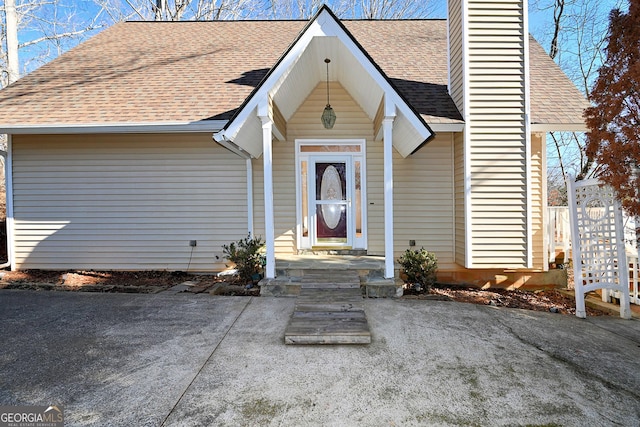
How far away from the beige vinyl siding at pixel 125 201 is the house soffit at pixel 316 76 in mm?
1395

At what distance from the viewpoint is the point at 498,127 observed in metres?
5.72

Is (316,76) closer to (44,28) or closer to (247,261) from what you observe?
(247,261)

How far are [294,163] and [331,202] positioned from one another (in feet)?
3.37

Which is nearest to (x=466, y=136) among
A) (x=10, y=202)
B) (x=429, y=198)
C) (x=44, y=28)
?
(x=429, y=198)

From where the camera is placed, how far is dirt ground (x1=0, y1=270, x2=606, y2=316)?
5109 millimetres

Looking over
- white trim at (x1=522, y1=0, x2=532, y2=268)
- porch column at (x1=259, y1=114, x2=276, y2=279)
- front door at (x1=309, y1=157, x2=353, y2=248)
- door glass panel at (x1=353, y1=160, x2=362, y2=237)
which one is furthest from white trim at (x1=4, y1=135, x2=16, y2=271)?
white trim at (x1=522, y1=0, x2=532, y2=268)

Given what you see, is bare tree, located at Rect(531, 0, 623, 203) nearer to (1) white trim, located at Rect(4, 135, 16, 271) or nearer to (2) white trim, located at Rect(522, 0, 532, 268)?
(2) white trim, located at Rect(522, 0, 532, 268)

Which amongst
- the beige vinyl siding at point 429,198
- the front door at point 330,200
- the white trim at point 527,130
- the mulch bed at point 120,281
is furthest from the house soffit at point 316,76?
the mulch bed at point 120,281

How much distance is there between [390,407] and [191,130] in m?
5.25

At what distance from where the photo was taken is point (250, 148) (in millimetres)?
5820

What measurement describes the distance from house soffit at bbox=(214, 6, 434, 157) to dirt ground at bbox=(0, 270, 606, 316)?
2301 millimetres

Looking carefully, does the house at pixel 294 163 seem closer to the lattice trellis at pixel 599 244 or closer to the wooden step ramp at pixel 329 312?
the lattice trellis at pixel 599 244

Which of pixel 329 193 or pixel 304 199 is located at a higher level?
pixel 329 193

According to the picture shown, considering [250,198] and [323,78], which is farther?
[250,198]
